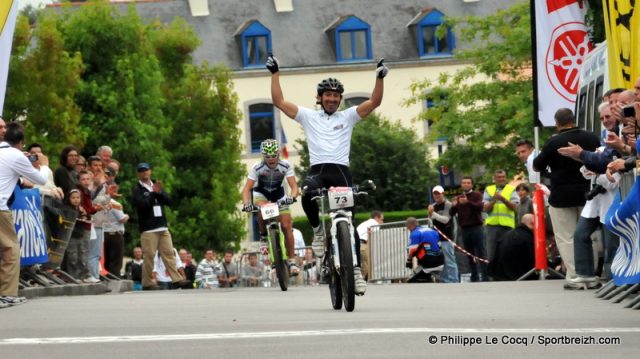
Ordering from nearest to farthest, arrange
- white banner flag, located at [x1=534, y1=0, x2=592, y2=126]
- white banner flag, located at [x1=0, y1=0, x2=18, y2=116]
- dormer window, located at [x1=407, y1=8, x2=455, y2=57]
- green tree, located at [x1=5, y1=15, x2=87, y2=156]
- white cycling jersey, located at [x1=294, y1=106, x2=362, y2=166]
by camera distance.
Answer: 1. white cycling jersey, located at [x1=294, y1=106, x2=362, y2=166]
2. white banner flag, located at [x1=0, y1=0, x2=18, y2=116]
3. white banner flag, located at [x1=534, y1=0, x2=592, y2=126]
4. green tree, located at [x1=5, y1=15, x2=87, y2=156]
5. dormer window, located at [x1=407, y1=8, x2=455, y2=57]

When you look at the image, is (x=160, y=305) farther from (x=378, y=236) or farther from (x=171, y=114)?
(x=171, y=114)

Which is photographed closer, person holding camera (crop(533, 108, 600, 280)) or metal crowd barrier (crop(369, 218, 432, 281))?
person holding camera (crop(533, 108, 600, 280))

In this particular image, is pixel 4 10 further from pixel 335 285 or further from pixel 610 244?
pixel 610 244

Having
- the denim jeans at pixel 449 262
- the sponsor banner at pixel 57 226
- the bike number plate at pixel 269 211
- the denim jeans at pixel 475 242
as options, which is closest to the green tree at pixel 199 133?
the denim jeans at pixel 449 262

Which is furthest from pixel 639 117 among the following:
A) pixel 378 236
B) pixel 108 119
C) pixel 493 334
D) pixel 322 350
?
pixel 108 119

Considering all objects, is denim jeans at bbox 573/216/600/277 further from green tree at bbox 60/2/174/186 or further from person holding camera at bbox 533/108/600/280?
green tree at bbox 60/2/174/186

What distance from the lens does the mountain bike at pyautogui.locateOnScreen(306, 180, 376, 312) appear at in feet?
45.7

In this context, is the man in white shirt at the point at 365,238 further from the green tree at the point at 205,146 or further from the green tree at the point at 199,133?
the green tree at the point at 205,146

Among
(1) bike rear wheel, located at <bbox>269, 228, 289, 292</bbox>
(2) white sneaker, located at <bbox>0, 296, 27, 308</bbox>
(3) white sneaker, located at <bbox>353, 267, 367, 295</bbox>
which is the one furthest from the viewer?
(1) bike rear wheel, located at <bbox>269, 228, 289, 292</bbox>

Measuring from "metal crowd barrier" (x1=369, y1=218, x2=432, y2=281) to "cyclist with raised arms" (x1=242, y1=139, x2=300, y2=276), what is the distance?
8195mm

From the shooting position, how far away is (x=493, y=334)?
1112cm

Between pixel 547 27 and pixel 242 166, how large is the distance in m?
43.5

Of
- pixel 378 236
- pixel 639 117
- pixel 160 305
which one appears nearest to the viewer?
pixel 639 117

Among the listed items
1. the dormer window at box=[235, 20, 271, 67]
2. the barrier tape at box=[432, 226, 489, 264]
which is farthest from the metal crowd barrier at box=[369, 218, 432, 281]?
the dormer window at box=[235, 20, 271, 67]
